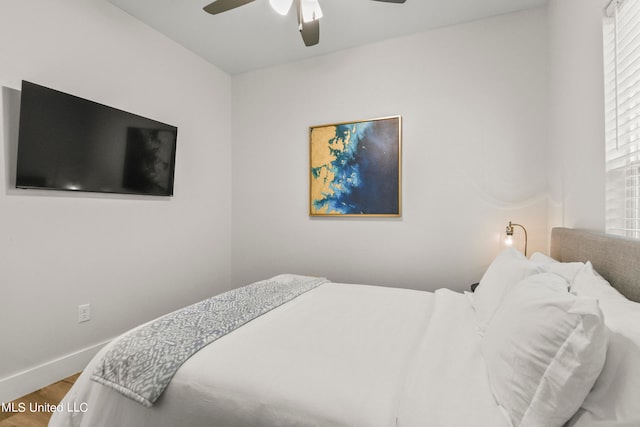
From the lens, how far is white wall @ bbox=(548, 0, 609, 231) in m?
1.52

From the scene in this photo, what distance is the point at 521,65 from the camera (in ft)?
7.87

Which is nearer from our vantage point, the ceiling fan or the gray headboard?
the gray headboard

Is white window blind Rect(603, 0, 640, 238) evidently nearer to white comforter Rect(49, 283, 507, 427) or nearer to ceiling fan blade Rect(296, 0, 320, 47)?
white comforter Rect(49, 283, 507, 427)

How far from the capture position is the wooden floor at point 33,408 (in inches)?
64.0

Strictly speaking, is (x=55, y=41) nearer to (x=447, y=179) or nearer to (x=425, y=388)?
(x=425, y=388)

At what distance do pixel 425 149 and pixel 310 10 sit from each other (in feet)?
4.81

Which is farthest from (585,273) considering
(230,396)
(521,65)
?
(521,65)

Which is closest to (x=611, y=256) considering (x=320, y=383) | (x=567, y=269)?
(x=567, y=269)

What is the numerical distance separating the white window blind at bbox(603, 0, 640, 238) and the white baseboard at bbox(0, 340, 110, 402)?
331cm

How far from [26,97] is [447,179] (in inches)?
118

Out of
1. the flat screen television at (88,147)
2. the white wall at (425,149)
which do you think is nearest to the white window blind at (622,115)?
the white wall at (425,149)

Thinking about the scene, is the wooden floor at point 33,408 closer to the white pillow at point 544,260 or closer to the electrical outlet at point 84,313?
the electrical outlet at point 84,313

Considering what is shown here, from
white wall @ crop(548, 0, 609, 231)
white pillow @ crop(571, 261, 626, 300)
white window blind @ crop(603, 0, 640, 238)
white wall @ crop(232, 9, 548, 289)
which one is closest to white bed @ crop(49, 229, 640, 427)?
white pillow @ crop(571, 261, 626, 300)

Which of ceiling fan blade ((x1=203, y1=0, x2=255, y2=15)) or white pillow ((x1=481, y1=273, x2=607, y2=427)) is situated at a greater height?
ceiling fan blade ((x1=203, y1=0, x2=255, y2=15))
